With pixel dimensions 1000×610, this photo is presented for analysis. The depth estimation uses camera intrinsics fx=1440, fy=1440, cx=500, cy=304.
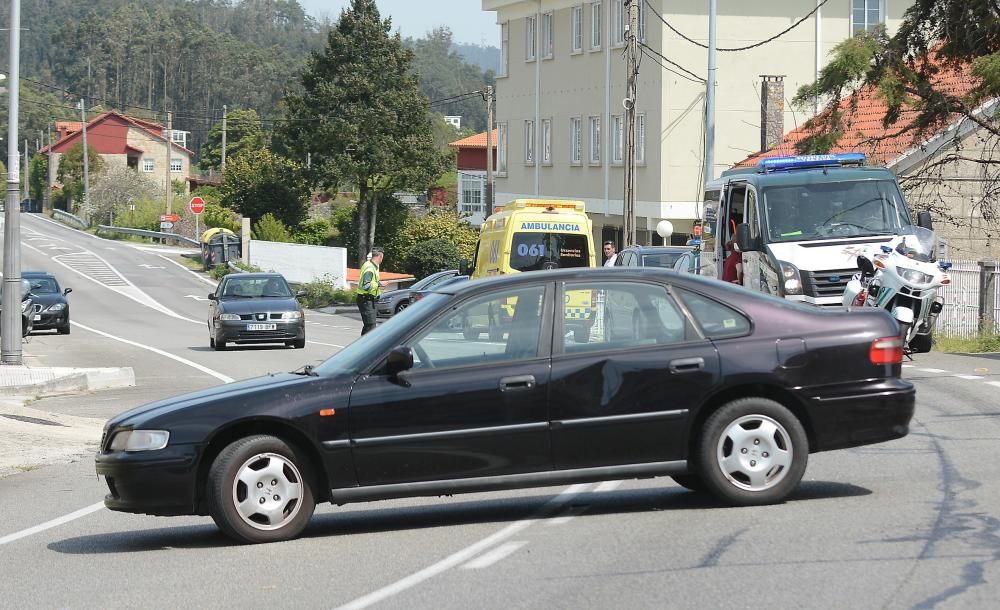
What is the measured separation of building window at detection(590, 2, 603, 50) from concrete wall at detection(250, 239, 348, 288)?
672 inches

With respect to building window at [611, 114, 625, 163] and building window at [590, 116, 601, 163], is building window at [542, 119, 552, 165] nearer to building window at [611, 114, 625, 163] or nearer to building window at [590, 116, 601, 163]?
building window at [590, 116, 601, 163]

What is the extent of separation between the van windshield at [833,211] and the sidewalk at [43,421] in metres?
8.37

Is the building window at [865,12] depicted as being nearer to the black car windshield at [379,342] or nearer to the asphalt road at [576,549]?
the asphalt road at [576,549]

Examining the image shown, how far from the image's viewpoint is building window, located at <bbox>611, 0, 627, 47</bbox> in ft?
142

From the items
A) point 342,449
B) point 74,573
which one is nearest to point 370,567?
point 342,449

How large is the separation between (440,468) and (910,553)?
2.61m

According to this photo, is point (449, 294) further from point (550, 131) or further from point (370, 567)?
point (550, 131)

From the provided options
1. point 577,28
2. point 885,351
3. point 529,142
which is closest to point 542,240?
point 885,351

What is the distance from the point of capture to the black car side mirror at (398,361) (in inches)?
322

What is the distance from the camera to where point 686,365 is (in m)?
8.48

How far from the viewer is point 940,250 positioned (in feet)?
71.3

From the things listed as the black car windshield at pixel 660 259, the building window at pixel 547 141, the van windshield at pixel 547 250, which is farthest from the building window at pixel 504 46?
the van windshield at pixel 547 250

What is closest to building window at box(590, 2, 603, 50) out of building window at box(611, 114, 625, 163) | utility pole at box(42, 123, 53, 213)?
building window at box(611, 114, 625, 163)

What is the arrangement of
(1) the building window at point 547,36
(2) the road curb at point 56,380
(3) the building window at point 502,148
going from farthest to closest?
(3) the building window at point 502,148 < (1) the building window at point 547,36 < (2) the road curb at point 56,380
